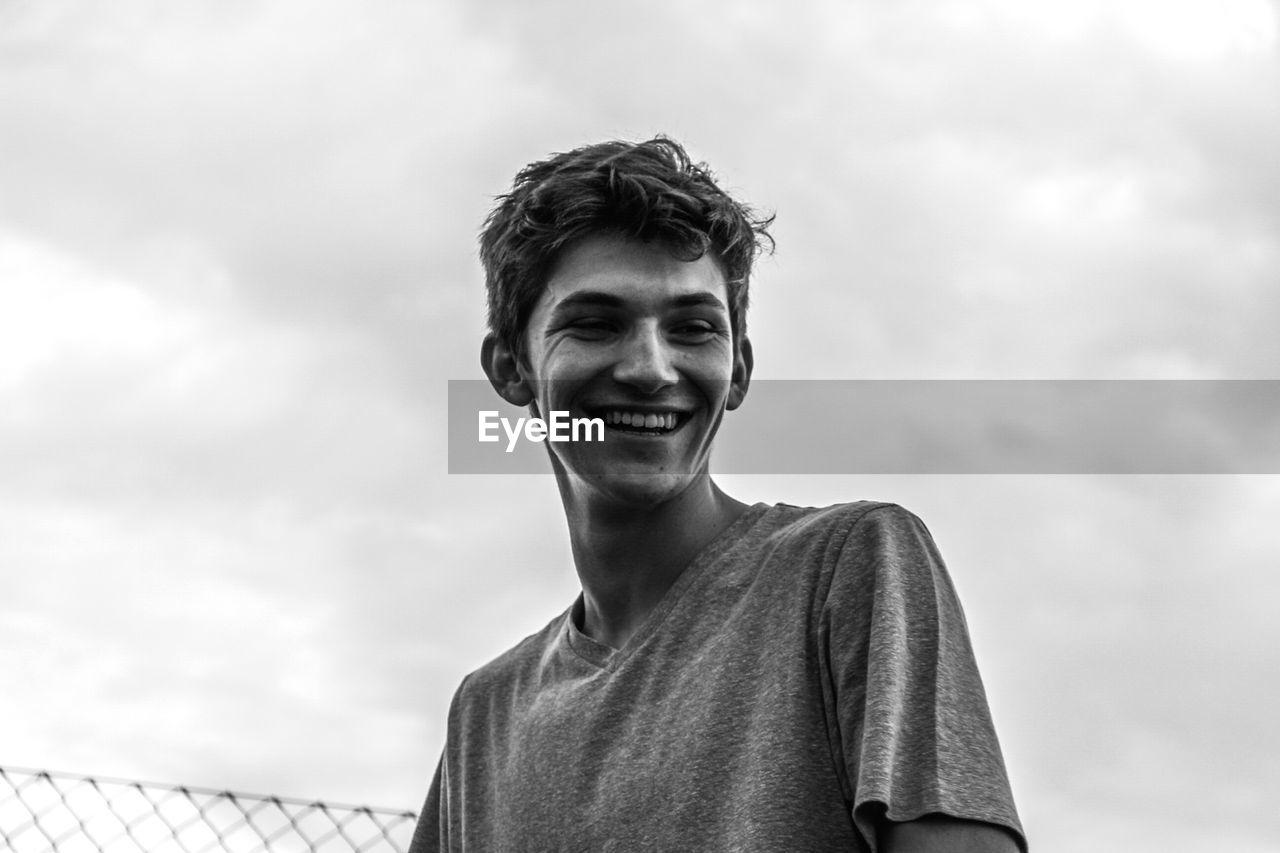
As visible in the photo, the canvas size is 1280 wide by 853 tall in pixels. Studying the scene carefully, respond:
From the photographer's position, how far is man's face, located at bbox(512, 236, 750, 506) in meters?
2.50

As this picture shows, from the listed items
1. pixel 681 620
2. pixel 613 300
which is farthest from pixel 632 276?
pixel 681 620

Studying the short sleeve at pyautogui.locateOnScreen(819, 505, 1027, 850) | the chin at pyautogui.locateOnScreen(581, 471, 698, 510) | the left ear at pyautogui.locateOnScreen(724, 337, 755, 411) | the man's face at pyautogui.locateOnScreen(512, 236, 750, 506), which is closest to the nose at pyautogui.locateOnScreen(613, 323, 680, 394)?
the man's face at pyautogui.locateOnScreen(512, 236, 750, 506)

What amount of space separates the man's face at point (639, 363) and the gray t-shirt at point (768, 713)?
7.7 inches

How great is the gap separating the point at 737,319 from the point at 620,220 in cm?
29

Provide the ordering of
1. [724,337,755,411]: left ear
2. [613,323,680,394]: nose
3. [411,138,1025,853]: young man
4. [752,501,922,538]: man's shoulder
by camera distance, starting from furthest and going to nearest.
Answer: [724,337,755,411]: left ear → [613,323,680,394]: nose → [752,501,922,538]: man's shoulder → [411,138,1025,853]: young man

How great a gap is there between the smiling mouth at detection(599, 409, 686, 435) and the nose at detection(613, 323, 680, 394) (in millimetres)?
42

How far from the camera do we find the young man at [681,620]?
6.77 feet

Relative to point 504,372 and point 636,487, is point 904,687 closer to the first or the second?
point 636,487

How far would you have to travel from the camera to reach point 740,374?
2.75m

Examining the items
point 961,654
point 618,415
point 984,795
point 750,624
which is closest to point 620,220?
point 618,415

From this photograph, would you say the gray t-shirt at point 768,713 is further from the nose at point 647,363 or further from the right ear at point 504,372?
the right ear at point 504,372

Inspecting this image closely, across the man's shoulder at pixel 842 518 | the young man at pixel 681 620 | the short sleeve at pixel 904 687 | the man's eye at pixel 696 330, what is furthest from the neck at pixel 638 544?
the short sleeve at pixel 904 687

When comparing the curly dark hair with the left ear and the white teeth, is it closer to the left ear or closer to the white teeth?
the left ear

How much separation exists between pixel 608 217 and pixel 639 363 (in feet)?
0.91
